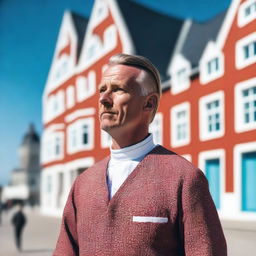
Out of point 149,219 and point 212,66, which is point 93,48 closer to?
point 212,66

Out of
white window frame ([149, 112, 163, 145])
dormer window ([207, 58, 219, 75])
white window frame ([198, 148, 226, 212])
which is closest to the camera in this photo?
white window frame ([198, 148, 226, 212])

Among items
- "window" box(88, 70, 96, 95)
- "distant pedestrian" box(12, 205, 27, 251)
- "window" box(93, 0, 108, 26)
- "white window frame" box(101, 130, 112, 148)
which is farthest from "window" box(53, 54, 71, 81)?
"distant pedestrian" box(12, 205, 27, 251)

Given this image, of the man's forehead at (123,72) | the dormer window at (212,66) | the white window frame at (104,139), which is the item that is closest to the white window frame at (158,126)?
the white window frame at (104,139)

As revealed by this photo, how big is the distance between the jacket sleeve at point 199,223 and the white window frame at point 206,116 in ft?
2.22

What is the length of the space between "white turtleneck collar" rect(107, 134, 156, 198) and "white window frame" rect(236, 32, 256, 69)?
1.91 ft

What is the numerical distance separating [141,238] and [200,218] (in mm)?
155

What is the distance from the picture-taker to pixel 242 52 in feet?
4.94

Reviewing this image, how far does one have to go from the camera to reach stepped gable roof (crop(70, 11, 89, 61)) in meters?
2.55

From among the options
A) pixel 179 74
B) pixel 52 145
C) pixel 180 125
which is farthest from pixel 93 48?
pixel 180 125

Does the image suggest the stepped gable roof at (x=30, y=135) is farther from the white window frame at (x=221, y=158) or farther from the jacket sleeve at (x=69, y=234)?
the jacket sleeve at (x=69, y=234)

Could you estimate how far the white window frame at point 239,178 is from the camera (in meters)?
1.42

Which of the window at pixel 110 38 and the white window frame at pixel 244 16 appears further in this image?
the window at pixel 110 38

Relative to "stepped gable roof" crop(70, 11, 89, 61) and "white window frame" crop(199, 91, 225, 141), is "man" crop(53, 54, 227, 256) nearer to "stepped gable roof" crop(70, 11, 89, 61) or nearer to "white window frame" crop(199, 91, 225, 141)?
"white window frame" crop(199, 91, 225, 141)

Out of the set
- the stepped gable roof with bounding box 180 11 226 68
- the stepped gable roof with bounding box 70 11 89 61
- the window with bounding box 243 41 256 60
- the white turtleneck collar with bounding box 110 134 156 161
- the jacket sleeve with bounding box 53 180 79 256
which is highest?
the stepped gable roof with bounding box 70 11 89 61
